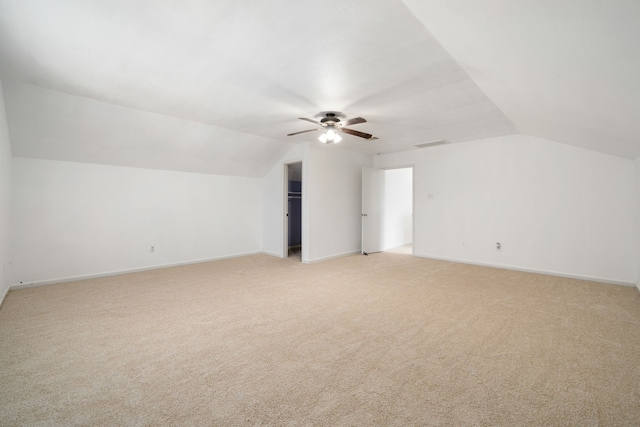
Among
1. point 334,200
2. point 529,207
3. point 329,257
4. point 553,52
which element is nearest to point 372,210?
point 334,200

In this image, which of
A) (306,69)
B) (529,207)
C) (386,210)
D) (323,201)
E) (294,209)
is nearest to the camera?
(306,69)

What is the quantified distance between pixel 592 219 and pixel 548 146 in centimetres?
131

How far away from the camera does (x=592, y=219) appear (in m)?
4.21

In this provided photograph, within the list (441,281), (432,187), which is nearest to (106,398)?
(441,281)

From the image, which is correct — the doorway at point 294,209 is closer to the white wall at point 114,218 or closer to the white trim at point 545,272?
the white wall at point 114,218

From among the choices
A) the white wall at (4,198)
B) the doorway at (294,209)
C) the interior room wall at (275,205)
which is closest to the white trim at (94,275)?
the white wall at (4,198)

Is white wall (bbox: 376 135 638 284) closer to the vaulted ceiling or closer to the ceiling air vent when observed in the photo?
the ceiling air vent

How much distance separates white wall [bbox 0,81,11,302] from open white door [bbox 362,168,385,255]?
565 centimetres

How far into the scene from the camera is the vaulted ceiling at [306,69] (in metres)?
1.71

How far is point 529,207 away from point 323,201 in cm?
370

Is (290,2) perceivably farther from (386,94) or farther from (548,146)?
(548,146)

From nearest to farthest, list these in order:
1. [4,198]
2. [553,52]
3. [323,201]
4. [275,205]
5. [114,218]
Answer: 1. [553,52]
2. [4,198]
3. [114,218]
4. [323,201]
5. [275,205]

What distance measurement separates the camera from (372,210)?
258 inches

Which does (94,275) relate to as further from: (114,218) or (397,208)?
(397,208)
